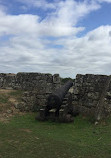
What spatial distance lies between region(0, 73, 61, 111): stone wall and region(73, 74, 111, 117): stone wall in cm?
247

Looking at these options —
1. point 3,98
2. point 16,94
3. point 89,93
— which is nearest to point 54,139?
point 89,93

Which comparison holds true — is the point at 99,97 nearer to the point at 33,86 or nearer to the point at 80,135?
the point at 80,135

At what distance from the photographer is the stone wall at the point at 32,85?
13495mm

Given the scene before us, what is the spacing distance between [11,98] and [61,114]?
5158mm

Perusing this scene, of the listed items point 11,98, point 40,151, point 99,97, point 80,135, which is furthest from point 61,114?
point 11,98

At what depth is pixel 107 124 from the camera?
9648 millimetres

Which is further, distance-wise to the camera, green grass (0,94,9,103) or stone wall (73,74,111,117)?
green grass (0,94,9,103)

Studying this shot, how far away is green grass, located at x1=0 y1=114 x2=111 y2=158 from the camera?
6.06 metres

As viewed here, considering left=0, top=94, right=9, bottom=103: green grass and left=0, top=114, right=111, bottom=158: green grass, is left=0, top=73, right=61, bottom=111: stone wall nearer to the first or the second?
left=0, top=94, right=9, bottom=103: green grass

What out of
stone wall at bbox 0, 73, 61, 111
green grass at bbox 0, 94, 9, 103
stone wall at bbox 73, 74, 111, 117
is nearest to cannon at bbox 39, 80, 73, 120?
stone wall at bbox 73, 74, 111, 117

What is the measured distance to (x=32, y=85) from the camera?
53.0 ft

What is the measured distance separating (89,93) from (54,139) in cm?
518

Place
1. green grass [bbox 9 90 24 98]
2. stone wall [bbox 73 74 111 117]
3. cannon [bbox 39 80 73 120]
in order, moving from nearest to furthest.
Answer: cannon [bbox 39 80 73 120], stone wall [bbox 73 74 111 117], green grass [bbox 9 90 24 98]

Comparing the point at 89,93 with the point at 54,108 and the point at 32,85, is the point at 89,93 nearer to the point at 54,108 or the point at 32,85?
the point at 54,108
